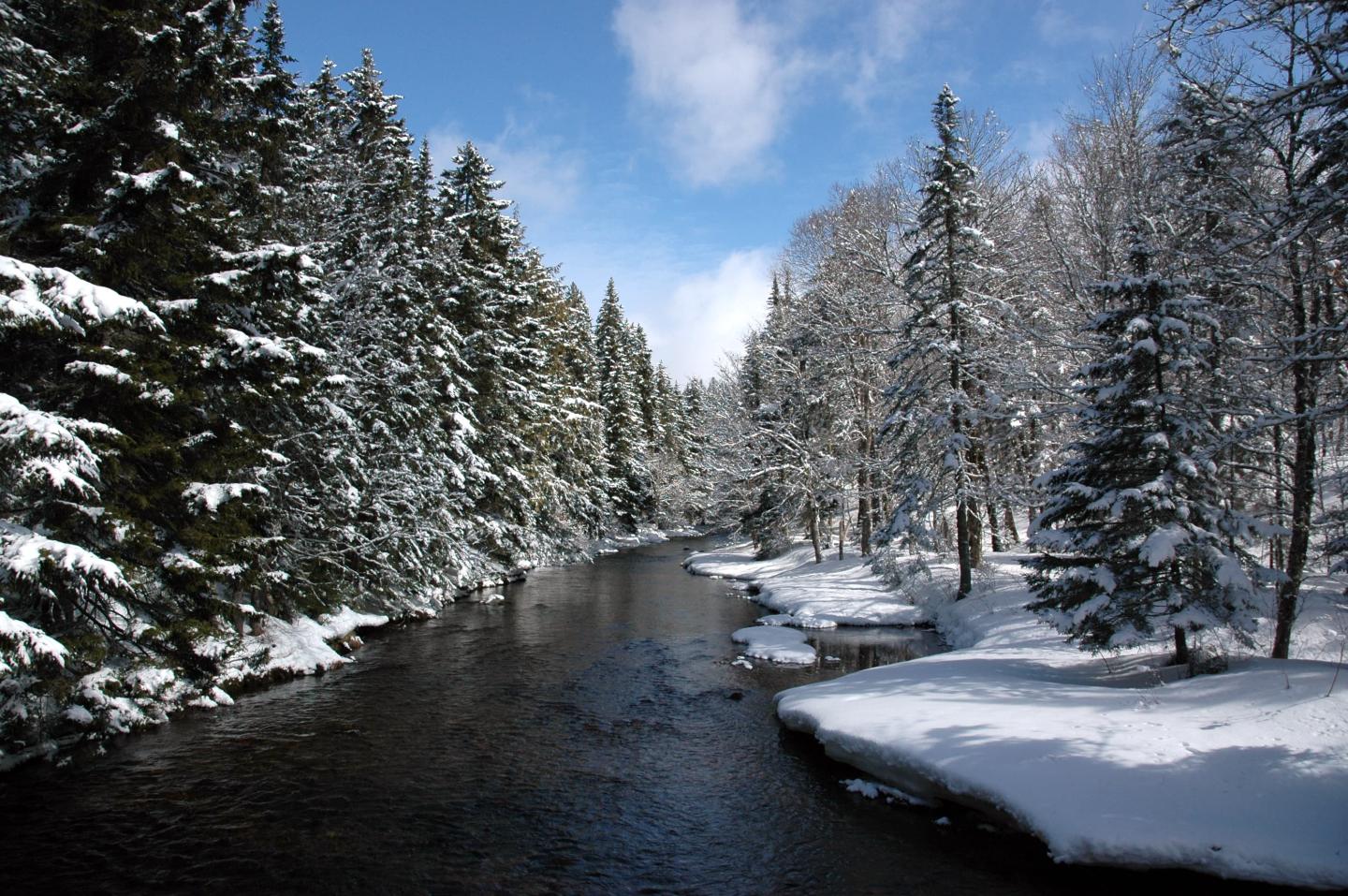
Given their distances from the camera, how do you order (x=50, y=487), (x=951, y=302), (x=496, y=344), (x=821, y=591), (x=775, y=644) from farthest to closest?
(x=496, y=344) → (x=821, y=591) → (x=951, y=302) → (x=775, y=644) → (x=50, y=487)

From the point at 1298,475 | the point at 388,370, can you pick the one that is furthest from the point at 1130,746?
the point at 388,370

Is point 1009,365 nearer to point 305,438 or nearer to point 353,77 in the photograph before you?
point 305,438

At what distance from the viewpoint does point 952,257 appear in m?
20.8

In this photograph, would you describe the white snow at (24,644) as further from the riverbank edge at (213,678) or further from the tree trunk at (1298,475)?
the tree trunk at (1298,475)

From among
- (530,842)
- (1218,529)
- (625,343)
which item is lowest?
(530,842)

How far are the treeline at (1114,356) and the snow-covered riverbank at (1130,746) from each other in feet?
4.37

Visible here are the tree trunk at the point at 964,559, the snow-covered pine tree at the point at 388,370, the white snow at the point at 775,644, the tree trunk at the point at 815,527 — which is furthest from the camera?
the tree trunk at the point at 815,527

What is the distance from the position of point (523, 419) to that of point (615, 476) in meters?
21.0

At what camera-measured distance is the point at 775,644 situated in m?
18.1

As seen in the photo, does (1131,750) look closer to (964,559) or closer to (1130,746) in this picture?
(1130,746)

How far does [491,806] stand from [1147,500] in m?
10.2

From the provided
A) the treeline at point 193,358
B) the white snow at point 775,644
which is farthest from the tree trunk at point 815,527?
the treeline at point 193,358

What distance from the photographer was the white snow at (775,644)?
17.1 metres

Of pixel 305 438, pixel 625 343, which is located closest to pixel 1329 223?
pixel 305 438
